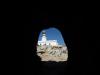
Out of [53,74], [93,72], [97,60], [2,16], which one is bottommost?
[53,74]

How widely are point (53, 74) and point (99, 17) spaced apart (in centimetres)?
534

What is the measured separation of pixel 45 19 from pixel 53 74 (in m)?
3.08

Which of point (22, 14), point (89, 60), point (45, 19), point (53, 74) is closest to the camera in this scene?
point (89, 60)

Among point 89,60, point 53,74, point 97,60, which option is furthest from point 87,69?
point 53,74

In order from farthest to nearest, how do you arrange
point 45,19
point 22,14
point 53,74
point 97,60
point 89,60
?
point 45,19
point 53,74
point 22,14
point 89,60
point 97,60

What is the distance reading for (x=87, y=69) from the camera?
661cm

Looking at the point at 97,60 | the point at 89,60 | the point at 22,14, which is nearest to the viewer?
the point at 97,60

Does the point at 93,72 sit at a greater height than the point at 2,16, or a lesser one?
lesser

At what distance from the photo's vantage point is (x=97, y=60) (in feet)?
18.9

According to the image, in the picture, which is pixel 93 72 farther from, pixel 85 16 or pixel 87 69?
pixel 85 16

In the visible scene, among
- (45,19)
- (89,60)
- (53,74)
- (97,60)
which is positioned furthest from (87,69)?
(45,19)

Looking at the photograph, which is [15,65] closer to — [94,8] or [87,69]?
[87,69]

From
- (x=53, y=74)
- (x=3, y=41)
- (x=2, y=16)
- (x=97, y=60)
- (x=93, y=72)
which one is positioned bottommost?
(x=53, y=74)

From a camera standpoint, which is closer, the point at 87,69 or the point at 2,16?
the point at 2,16
